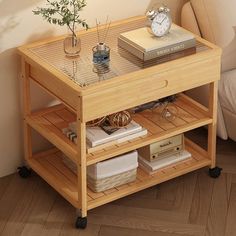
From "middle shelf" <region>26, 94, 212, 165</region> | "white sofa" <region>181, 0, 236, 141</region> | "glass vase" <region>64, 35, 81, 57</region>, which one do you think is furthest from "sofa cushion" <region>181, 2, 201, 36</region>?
"glass vase" <region>64, 35, 81, 57</region>

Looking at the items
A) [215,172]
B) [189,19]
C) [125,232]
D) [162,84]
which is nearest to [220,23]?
[189,19]

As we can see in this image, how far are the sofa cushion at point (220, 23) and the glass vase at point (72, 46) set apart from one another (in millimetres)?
606

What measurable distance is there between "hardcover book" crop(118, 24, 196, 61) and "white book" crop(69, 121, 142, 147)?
0.28 meters

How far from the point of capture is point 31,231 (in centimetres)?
285

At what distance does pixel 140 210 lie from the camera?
2975 millimetres

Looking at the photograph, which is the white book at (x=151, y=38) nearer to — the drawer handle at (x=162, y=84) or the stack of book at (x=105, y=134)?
the drawer handle at (x=162, y=84)

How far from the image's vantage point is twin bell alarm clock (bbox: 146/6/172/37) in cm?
294

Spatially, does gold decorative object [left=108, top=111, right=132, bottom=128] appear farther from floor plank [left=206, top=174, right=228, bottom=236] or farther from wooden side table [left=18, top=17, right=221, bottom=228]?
floor plank [left=206, top=174, right=228, bottom=236]

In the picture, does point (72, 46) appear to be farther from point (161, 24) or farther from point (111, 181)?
point (111, 181)

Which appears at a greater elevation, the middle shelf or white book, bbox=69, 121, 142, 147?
white book, bbox=69, 121, 142, 147

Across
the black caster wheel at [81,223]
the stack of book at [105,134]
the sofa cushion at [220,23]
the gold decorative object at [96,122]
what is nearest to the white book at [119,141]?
the stack of book at [105,134]

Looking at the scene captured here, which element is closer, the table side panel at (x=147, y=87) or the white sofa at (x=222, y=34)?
the table side panel at (x=147, y=87)

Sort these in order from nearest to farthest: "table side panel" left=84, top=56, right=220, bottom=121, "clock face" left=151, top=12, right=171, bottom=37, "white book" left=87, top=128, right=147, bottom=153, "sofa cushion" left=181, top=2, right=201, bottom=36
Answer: "table side panel" left=84, top=56, right=220, bottom=121 < "white book" left=87, top=128, right=147, bottom=153 < "clock face" left=151, top=12, right=171, bottom=37 < "sofa cushion" left=181, top=2, right=201, bottom=36

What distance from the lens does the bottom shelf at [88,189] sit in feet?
9.59
